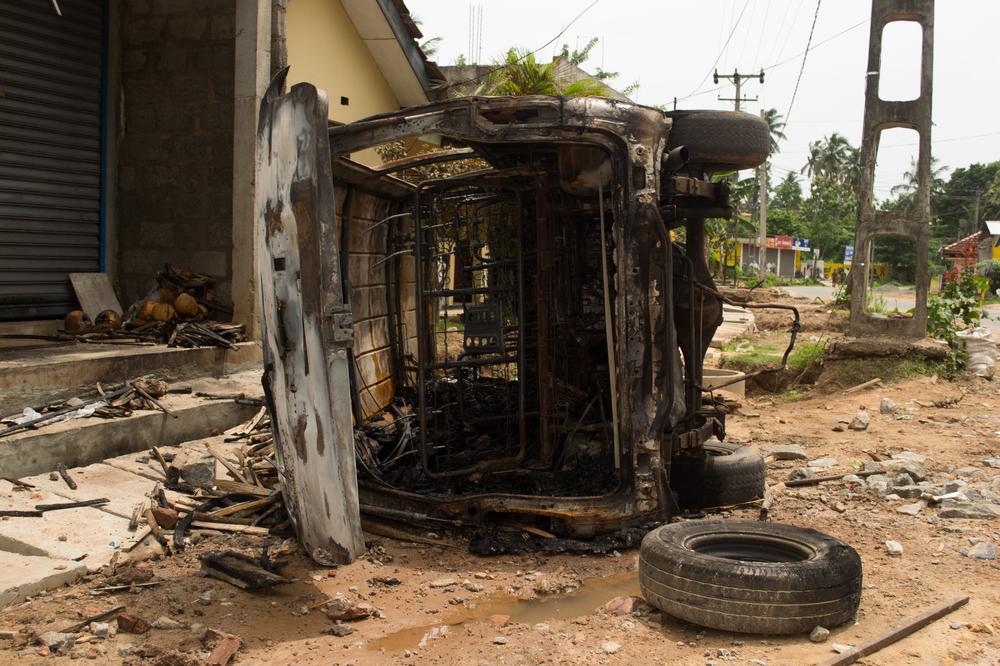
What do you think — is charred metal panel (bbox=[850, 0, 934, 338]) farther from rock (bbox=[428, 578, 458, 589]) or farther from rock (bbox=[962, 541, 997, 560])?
rock (bbox=[428, 578, 458, 589])

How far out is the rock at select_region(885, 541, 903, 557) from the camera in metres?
5.06

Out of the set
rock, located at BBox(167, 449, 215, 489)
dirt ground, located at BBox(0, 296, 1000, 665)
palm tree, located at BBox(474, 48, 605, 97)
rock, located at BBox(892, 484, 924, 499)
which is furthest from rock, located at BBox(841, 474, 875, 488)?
palm tree, located at BBox(474, 48, 605, 97)

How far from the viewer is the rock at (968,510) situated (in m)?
5.69

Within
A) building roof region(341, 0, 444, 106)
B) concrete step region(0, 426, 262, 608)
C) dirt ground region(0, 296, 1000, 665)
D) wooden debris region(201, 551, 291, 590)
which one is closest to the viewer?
dirt ground region(0, 296, 1000, 665)

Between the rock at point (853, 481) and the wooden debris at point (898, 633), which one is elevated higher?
the rock at point (853, 481)

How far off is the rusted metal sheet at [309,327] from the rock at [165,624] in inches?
34.2

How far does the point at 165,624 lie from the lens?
3.90m

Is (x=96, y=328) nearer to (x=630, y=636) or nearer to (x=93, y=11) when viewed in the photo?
(x=93, y=11)

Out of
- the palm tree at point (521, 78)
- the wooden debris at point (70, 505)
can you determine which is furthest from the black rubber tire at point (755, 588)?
the palm tree at point (521, 78)

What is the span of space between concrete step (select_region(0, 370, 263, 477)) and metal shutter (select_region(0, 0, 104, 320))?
2003 millimetres

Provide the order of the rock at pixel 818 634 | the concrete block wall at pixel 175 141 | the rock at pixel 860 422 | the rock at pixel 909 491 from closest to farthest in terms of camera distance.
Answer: the rock at pixel 818 634 < the rock at pixel 909 491 < the concrete block wall at pixel 175 141 < the rock at pixel 860 422

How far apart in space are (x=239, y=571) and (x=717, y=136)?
4.01m

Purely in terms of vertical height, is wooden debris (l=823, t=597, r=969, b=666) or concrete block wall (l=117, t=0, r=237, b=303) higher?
concrete block wall (l=117, t=0, r=237, b=303)

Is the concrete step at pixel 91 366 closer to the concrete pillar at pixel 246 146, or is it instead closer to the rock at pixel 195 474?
the concrete pillar at pixel 246 146
